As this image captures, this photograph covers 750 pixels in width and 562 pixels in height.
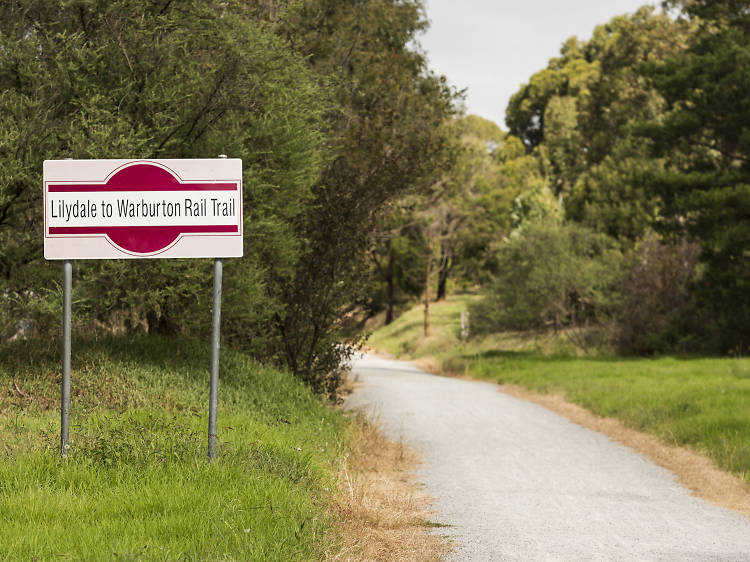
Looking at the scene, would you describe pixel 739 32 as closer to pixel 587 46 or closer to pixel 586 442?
pixel 586 442

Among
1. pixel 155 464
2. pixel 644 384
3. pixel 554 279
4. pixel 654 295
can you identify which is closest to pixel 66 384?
pixel 155 464

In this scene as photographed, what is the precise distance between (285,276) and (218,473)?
837 centimetres

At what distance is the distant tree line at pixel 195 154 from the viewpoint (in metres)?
12.0

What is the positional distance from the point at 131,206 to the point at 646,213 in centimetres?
3517

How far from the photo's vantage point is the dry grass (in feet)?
22.9

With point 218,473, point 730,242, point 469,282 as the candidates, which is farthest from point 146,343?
point 469,282

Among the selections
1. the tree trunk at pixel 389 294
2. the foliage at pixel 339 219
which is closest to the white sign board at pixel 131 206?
the foliage at pixel 339 219

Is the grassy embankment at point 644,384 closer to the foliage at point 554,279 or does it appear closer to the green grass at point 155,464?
the foliage at point 554,279

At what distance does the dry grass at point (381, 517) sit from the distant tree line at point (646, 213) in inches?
275

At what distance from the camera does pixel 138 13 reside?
43.0 feet

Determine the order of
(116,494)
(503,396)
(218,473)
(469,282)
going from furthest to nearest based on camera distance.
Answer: (469,282) < (503,396) < (218,473) < (116,494)

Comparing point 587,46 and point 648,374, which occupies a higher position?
point 587,46

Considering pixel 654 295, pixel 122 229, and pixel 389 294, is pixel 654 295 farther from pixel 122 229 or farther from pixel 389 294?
pixel 389 294

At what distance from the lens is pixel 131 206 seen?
788cm
